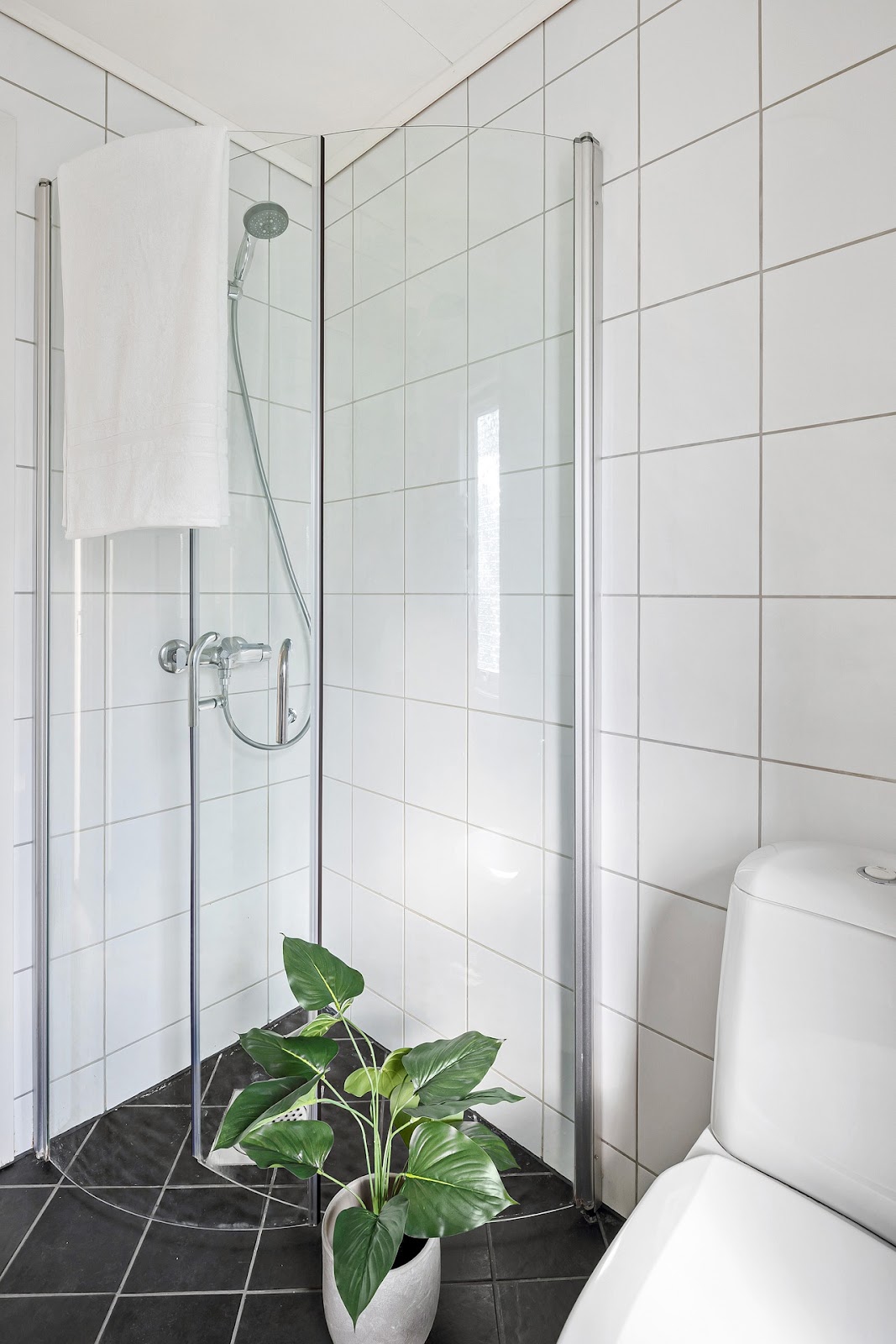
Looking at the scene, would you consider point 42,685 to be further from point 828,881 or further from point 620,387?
point 828,881

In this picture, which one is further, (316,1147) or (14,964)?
(14,964)

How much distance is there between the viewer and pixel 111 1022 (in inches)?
58.1

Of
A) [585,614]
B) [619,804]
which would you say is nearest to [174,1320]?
[619,804]

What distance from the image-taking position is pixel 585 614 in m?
1.24

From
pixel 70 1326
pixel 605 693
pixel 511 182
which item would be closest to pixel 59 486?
pixel 511 182

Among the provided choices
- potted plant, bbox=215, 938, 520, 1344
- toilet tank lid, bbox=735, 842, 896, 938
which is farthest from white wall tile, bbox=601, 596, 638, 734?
potted plant, bbox=215, 938, 520, 1344

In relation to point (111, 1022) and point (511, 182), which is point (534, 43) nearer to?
point (511, 182)

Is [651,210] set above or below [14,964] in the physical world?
above

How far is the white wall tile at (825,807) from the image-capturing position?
994mm

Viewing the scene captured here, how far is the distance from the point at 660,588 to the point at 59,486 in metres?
1.17

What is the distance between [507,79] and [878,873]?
154 centimetres

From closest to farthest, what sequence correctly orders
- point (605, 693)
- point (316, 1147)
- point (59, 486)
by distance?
point (316, 1147)
point (605, 693)
point (59, 486)

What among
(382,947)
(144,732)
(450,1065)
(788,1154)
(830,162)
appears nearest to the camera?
(788,1154)

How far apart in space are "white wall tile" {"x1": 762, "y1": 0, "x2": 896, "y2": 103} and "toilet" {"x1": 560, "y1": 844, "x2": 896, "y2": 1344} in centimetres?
106
